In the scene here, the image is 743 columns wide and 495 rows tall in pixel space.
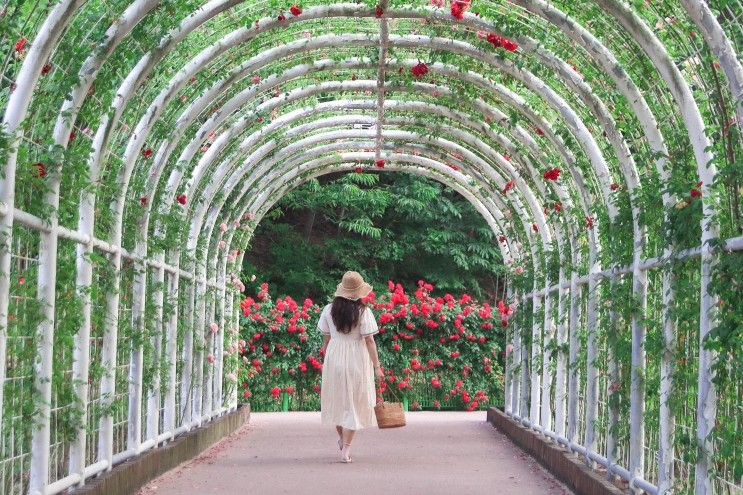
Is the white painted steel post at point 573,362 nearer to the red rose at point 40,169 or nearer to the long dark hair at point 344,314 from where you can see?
the long dark hair at point 344,314

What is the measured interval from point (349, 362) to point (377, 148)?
4.63 meters

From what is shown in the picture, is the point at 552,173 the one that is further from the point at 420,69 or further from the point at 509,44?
the point at 509,44

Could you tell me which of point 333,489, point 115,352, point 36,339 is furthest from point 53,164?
point 333,489

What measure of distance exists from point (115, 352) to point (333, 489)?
1.70 m

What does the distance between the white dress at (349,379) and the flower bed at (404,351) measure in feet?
25.7

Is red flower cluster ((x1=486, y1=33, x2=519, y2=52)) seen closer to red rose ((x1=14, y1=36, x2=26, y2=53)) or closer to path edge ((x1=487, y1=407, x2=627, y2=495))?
path edge ((x1=487, y1=407, x2=627, y2=495))

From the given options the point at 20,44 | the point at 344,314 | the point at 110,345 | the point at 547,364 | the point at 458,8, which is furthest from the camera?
the point at 547,364

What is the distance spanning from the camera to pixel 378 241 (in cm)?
2570

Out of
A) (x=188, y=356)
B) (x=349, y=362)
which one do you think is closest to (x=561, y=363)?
→ (x=349, y=362)

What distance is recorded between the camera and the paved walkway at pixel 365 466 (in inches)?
331

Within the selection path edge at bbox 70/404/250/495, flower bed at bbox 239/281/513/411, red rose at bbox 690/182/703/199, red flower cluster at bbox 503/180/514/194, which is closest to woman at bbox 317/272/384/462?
path edge at bbox 70/404/250/495

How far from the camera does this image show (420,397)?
18859 mm

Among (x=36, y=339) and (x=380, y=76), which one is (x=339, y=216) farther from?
(x=36, y=339)

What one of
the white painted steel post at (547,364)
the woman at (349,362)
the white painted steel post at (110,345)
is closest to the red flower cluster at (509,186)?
the white painted steel post at (547,364)
